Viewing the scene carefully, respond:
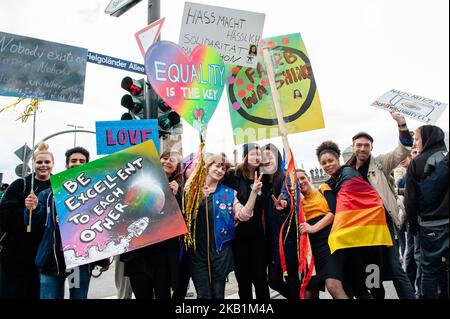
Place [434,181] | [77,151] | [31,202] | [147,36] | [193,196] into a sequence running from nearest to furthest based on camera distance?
[434,181], [31,202], [193,196], [77,151], [147,36]

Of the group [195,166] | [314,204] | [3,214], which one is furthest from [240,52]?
[3,214]

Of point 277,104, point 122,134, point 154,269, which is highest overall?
point 277,104

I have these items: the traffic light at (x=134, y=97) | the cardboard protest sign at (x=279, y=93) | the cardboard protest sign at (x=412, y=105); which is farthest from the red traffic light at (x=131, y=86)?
the cardboard protest sign at (x=412, y=105)

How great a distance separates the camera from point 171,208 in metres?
3.32

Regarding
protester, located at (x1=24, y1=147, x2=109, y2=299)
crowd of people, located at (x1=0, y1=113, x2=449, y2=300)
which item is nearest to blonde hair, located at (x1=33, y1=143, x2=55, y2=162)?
crowd of people, located at (x1=0, y1=113, x2=449, y2=300)

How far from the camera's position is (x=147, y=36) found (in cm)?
402

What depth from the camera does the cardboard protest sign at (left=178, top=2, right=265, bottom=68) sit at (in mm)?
3744

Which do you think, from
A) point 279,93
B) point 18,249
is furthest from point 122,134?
point 279,93

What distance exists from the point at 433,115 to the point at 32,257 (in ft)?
12.3

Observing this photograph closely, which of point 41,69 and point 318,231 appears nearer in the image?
point 318,231

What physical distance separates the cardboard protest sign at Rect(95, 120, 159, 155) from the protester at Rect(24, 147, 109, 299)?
24.8 inches

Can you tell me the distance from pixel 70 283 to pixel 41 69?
1.97m

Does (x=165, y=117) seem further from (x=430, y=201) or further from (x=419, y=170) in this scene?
(x=430, y=201)

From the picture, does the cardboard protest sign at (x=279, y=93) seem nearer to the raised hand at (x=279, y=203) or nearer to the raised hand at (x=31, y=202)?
the raised hand at (x=279, y=203)
